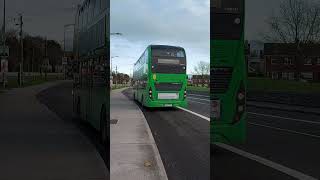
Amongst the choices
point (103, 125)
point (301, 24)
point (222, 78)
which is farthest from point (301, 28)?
point (103, 125)

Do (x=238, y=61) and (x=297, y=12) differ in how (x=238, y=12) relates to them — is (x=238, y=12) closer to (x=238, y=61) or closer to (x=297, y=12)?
(x=238, y=61)

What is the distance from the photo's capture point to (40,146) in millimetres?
6340

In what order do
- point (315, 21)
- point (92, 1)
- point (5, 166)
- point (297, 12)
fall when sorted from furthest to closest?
point (315, 21)
point (297, 12)
point (5, 166)
point (92, 1)

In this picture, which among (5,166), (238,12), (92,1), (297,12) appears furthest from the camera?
(297,12)

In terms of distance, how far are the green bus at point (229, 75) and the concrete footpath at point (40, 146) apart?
60.4 inches

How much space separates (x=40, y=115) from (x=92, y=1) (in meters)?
1.83

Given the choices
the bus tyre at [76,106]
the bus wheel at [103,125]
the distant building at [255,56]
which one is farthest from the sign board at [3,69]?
the distant building at [255,56]

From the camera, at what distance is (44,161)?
20.6ft

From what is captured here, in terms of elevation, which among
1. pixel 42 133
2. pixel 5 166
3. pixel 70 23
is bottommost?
pixel 5 166

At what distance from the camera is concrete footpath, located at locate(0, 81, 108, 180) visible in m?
5.69

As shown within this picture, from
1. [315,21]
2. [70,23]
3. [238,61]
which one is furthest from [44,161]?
[315,21]

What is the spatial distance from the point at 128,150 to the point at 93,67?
3.22 feet

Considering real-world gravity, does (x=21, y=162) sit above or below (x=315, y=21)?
below

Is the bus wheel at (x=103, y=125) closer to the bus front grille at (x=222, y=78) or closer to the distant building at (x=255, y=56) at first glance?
the bus front grille at (x=222, y=78)
